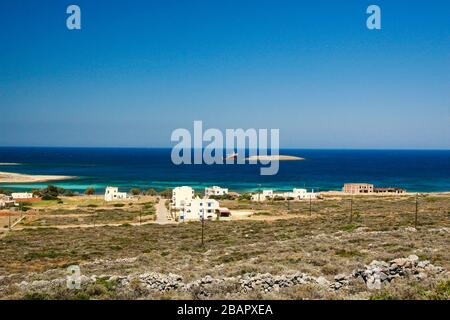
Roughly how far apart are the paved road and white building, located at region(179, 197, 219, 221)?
2.07m

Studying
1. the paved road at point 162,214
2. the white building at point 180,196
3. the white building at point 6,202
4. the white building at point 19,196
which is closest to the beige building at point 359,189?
the paved road at point 162,214

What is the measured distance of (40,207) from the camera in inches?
2682

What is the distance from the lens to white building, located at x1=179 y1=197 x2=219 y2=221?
55.1 meters

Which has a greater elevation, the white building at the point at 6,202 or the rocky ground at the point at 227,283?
the rocky ground at the point at 227,283

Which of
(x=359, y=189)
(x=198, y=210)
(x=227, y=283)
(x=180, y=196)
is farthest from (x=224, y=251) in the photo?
Answer: (x=359, y=189)

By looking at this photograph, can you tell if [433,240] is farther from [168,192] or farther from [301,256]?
[168,192]

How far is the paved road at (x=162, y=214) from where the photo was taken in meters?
54.0

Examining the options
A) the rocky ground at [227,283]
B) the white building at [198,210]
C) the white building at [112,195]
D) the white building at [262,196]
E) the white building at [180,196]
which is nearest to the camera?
the rocky ground at [227,283]

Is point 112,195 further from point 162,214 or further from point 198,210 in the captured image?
point 198,210

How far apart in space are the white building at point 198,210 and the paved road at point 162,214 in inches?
81.7

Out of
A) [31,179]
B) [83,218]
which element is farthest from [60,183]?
[83,218]

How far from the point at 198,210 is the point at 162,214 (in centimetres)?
739

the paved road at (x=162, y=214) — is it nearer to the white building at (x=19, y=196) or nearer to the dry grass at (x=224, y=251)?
the dry grass at (x=224, y=251)

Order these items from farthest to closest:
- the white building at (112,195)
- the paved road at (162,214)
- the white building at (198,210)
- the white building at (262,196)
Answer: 1. the white building at (262,196)
2. the white building at (112,195)
3. the white building at (198,210)
4. the paved road at (162,214)
